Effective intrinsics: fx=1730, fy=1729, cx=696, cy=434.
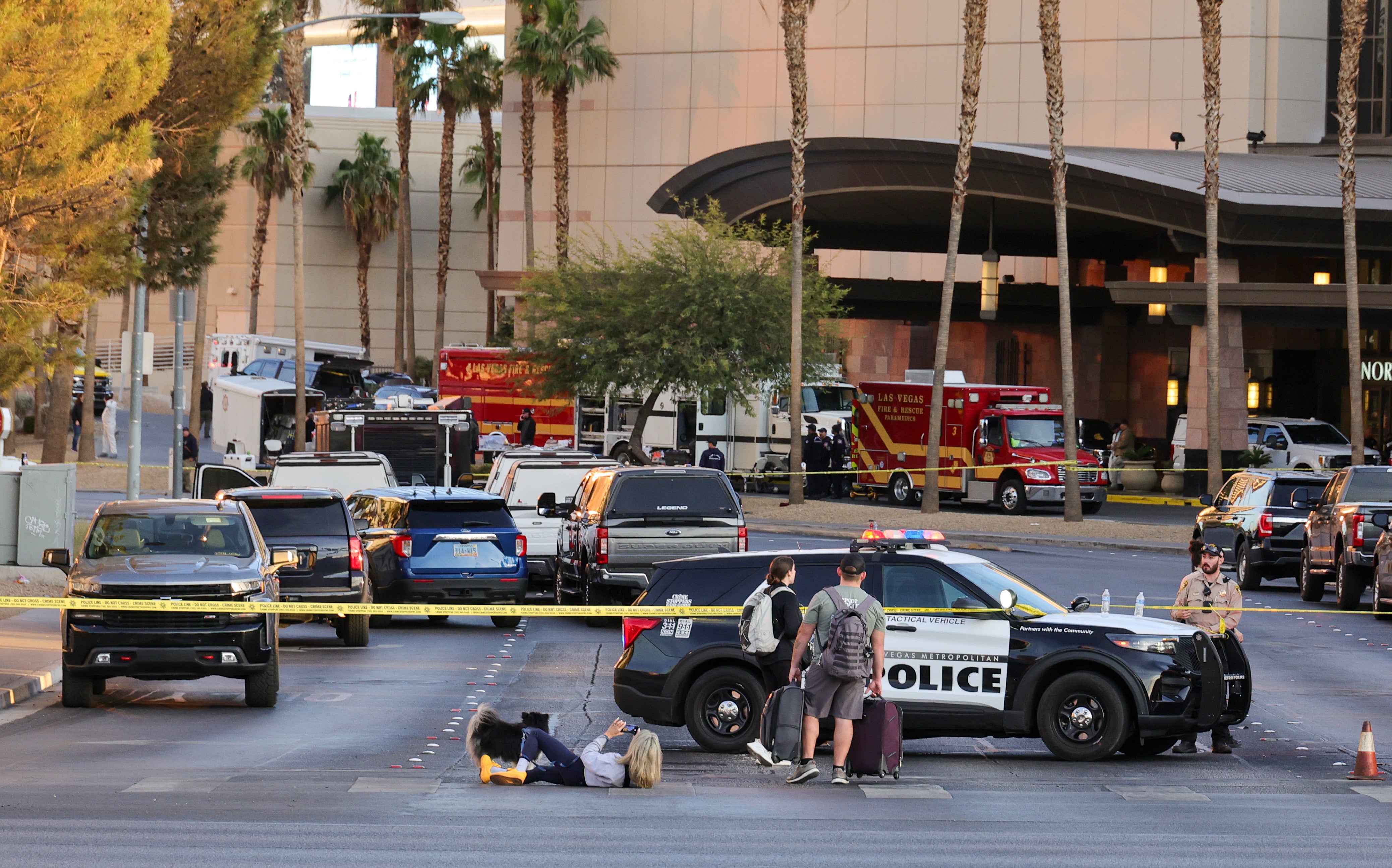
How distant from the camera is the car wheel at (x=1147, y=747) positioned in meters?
13.0

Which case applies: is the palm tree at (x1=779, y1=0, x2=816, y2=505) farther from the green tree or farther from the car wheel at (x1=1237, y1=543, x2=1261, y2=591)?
the car wheel at (x1=1237, y1=543, x2=1261, y2=591)

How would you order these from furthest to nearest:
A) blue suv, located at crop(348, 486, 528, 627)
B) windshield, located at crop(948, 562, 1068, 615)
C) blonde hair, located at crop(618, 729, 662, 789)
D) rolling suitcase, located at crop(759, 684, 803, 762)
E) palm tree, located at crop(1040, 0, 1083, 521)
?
1. palm tree, located at crop(1040, 0, 1083, 521)
2. blue suv, located at crop(348, 486, 528, 627)
3. windshield, located at crop(948, 562, 1068, 615)
4. rolling suitcase, located at crop(759, 684, 803, 762)
5. blonde hair, located at crop(618, 729, 662, 789)

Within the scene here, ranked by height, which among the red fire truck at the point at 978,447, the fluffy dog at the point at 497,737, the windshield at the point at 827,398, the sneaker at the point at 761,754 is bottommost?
the sneaker at the point at 761,754

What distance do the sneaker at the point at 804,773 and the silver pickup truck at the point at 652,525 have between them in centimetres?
863

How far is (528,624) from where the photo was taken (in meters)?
22.6

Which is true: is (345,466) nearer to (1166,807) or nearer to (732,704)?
(732,704)

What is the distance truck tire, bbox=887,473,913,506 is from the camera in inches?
1683

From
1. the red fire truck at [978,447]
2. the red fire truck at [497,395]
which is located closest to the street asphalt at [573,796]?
the red fire truck at [978,447]

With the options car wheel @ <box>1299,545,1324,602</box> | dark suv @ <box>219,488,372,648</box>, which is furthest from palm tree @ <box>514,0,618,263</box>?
dark suv @ <box>219,488,372,648</box>

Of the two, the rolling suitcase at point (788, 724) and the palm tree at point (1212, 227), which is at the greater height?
the palm tree at point (1212, 227)

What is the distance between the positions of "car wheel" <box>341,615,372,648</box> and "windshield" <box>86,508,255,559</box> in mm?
3862

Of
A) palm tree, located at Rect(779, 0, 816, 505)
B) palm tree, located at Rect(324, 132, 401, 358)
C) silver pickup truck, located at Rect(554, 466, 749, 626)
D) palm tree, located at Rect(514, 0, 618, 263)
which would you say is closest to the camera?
silver pickup truck, located at Rect(554, 466, 749, 626)

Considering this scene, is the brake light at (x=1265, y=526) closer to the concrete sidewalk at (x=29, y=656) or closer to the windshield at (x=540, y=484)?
the windshield at (x=540, y=484)

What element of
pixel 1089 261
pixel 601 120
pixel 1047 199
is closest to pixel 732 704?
pixel 1047 199
